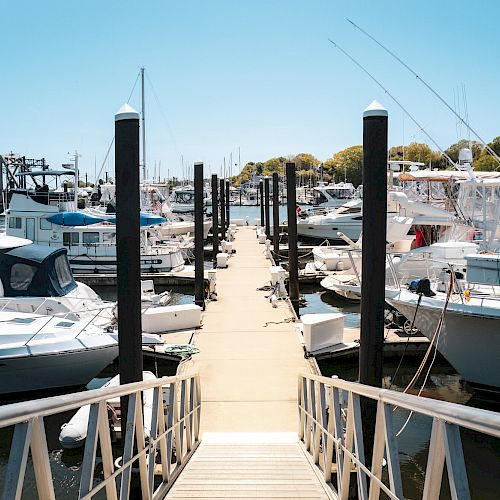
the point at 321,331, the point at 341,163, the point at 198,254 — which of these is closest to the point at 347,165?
the point at 341,163

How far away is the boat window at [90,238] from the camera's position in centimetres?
2563

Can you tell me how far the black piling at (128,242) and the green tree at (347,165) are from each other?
121m

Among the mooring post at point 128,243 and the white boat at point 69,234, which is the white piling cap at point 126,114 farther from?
the white boat at point 69,234

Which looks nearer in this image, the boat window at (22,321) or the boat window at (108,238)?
the boat window at (22,321)

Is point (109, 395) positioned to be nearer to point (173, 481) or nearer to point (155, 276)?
point (173, 481)

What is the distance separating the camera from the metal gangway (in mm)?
2113

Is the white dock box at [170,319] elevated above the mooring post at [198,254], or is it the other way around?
the mooring post at [198,254]

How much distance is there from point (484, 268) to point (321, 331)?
3.43 metres

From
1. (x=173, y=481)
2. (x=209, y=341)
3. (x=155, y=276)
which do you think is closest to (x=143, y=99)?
(x=155, y=276)

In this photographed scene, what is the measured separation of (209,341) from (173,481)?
24.2 feet

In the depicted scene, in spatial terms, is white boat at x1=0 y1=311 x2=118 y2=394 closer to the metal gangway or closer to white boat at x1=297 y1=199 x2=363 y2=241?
the metal gangway

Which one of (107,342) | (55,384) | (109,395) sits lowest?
(55,384)

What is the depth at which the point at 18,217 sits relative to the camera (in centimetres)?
2583

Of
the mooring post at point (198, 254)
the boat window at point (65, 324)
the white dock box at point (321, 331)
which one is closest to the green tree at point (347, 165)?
the mooring post at point (198, 254)
